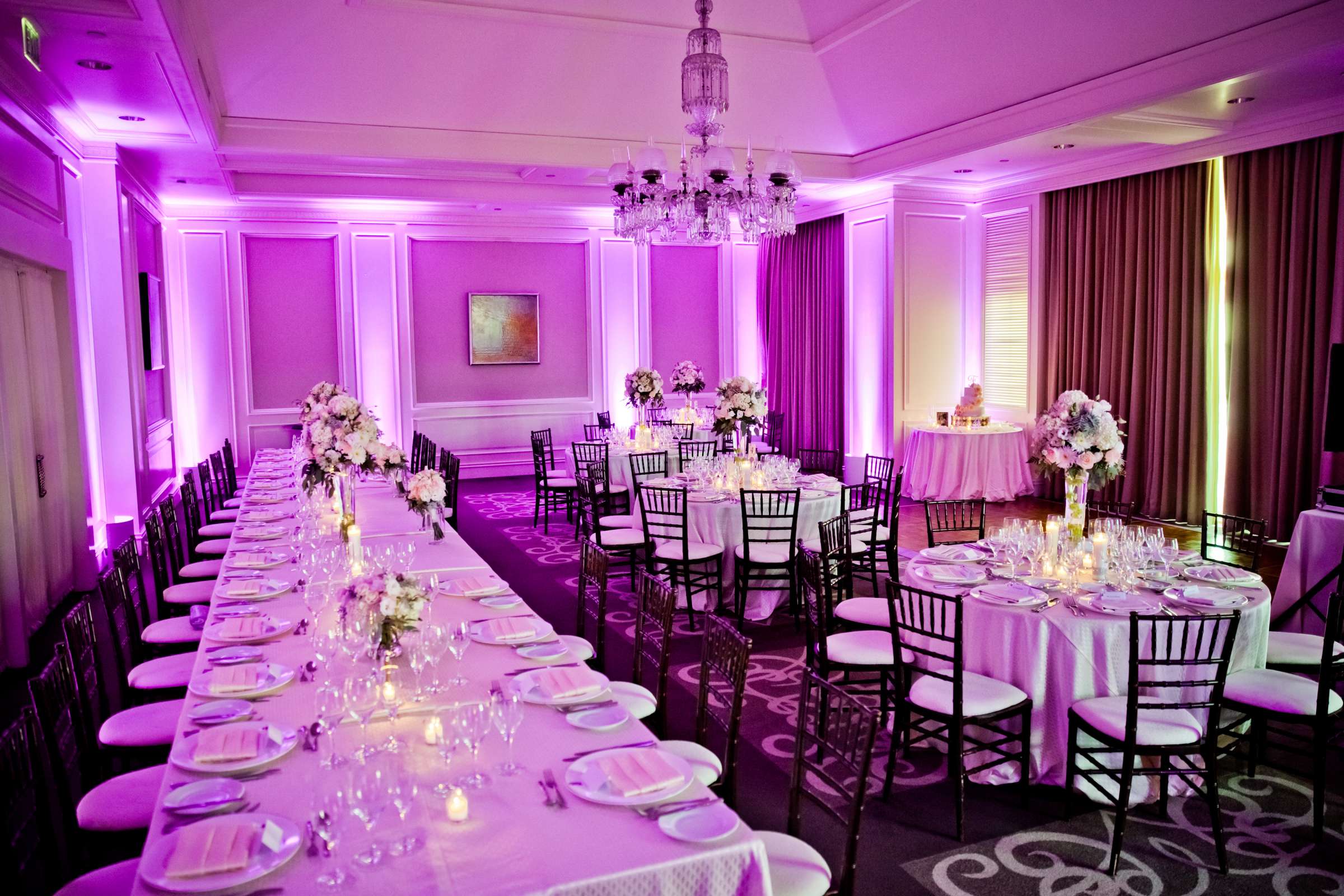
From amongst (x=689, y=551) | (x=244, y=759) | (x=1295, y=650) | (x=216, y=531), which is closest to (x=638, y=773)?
(x=244, y=759)

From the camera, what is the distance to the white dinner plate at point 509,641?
10.9 feet

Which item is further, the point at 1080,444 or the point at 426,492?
the point at 426,492

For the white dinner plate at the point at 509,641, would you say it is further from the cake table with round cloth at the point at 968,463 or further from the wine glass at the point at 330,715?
the cake table with round cloth at the point at 968,463

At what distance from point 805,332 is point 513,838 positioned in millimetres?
11585

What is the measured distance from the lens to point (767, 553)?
6258mm

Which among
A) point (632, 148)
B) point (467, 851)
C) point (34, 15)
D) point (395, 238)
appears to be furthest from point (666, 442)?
point (467, 851)

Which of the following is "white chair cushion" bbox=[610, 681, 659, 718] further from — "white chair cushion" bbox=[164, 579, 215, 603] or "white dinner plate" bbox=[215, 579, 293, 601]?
"white chair cushion" bbox=[164, 579, 215, 603]

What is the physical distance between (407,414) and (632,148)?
522 cm

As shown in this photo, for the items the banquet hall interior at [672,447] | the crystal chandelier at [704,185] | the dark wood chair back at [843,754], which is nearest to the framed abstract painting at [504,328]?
the banquet hall interior at [672,447]

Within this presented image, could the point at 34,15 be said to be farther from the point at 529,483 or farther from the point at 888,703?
the point at 529,483

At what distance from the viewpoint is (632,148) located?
30.9ft

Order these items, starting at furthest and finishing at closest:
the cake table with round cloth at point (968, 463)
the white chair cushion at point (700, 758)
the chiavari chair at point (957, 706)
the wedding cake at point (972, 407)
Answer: the wedding cake at point (972, 407), the cake table with round cloth at point (968, 463), the chiavari chair at point (957, 706), the white chair cushion at point (700, 758)

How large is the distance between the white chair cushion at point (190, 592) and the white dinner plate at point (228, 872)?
3.19 m

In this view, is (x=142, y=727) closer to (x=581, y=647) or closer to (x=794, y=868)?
(x=581, y=647)
